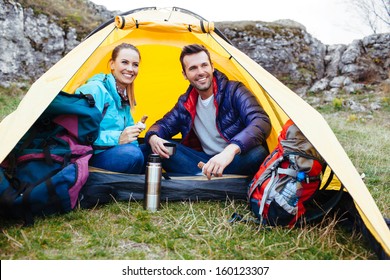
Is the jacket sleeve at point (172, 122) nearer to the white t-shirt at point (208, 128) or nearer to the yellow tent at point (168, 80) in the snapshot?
the white t-shirt at point (208, 128)

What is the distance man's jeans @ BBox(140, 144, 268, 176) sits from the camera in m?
2.62

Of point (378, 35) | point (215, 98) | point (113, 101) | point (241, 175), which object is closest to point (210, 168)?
point (241, 175)

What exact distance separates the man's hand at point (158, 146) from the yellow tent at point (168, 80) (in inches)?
26.5

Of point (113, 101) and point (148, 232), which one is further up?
point (113, 101)

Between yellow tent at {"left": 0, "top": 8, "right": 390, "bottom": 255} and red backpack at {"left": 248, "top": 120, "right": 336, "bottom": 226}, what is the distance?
0.47 feet

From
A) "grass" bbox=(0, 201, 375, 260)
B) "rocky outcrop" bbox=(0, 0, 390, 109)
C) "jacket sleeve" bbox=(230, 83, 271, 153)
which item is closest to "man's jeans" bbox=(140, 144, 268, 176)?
"jacket sleeve" bbox=(230, 83, 271, 153)

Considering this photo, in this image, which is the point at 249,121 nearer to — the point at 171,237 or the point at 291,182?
the point at 291,182

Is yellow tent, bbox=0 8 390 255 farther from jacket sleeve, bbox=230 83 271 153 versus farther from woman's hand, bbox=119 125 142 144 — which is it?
woman's hand, bbox=119 125 142 144

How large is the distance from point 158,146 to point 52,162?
0.70m

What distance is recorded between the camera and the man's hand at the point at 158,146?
2.58 m

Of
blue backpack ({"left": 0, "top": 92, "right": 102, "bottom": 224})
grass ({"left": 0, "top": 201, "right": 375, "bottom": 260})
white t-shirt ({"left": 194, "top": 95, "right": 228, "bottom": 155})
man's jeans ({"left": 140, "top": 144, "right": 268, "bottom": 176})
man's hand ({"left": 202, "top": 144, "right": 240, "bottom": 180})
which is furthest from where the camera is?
white t-shirt ({"left": 194, "top": 95, "right": 228, "bottom": 155})

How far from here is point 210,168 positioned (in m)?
2.17
